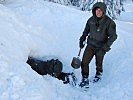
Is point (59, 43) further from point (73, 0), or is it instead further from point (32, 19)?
point (73, 0)

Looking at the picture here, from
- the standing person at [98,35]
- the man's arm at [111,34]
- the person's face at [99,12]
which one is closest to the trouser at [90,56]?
the standing person at [98,35]

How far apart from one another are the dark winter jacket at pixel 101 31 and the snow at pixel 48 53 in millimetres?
1165

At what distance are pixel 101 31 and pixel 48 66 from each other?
7.28 feet

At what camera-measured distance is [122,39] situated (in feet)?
33.9

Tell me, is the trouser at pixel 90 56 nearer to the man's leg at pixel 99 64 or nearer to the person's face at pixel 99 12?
the man's leg at pixel 99 64

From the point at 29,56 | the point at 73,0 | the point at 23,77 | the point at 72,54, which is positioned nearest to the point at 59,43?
the point at 72,54

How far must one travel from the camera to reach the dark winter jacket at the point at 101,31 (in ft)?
23.7

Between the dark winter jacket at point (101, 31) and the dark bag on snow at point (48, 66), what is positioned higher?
the dark winter jacket at point (101, 31)

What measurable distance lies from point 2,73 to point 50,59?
3022 mm

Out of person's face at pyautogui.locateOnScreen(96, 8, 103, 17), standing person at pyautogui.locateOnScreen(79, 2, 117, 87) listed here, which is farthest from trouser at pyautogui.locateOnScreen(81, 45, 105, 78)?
person's face at pyautogui.locateOnScreen(96, 8, 103, 17)

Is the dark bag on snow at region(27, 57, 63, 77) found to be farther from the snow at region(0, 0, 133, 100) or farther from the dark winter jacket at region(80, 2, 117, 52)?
the dark winter jacket at region(80, 2, 117, 52)

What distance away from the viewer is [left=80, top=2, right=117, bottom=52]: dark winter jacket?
23.7 feet

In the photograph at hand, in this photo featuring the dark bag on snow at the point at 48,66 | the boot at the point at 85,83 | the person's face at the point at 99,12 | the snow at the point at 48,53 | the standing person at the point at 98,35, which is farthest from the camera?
the dark bag on snow at the point at 48,66

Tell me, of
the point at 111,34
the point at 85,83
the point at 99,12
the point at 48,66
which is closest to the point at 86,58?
the point at 85,83
